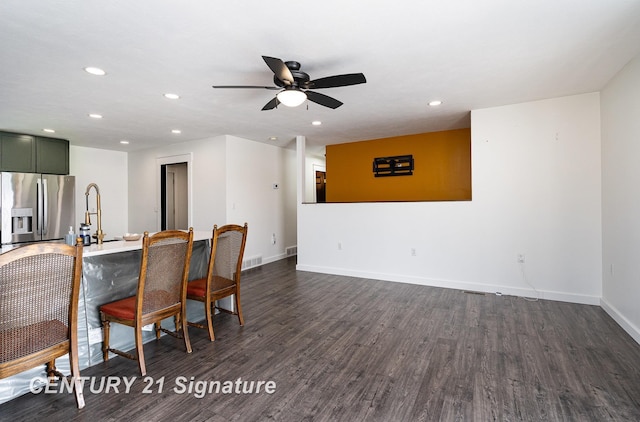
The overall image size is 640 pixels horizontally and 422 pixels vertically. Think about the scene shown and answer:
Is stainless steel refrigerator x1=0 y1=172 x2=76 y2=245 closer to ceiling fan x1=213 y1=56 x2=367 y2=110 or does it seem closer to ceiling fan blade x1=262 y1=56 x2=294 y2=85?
ceiling fan x1=213 y1=56 x2=367 y2=110

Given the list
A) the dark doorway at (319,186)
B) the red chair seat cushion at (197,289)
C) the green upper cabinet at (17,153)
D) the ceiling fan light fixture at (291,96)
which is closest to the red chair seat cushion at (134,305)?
the red chair seat cushion at (197,289)

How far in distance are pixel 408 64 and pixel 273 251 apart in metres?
4.63

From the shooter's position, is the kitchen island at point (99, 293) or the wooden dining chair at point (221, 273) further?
the wooden dining chair at point (221, 273)

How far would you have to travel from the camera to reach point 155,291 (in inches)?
91.2

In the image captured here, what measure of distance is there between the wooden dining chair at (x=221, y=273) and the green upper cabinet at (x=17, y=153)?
13.8 feet

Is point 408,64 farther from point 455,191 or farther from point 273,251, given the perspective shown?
point 273,251

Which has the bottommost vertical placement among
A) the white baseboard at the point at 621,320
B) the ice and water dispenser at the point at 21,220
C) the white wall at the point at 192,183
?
the white baseboard at the point at 621,320

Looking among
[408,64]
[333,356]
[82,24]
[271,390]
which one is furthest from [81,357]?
[408,64]

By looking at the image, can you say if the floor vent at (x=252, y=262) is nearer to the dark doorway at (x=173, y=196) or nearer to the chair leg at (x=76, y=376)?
the dark doorway at (x=173, y=196)

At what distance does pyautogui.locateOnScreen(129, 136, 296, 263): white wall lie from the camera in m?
5.45

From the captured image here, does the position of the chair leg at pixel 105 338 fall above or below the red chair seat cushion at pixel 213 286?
below

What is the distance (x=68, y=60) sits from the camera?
254 cm

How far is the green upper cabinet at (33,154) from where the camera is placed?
15.5 feet

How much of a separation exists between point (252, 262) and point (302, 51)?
13.6ft
